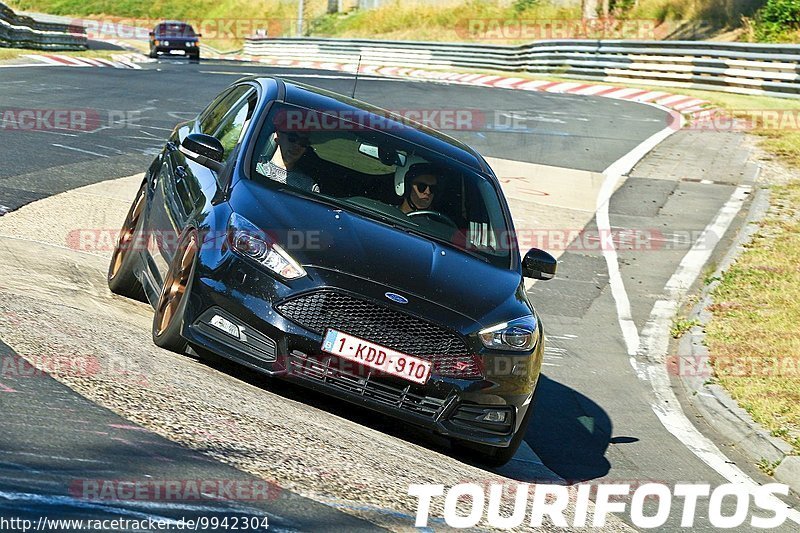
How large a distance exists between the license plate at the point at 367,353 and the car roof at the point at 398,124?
204cm

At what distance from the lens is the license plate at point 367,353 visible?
5.89m

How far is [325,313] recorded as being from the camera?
5.94m

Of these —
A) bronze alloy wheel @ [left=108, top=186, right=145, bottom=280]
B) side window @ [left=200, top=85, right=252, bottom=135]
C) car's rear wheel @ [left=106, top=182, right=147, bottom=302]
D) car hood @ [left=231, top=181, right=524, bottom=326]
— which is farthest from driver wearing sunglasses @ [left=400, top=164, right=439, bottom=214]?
bronze alloy wheel @ [left=108, top=186, right=145, bottom=280]

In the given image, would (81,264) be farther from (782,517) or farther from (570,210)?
(570,210)

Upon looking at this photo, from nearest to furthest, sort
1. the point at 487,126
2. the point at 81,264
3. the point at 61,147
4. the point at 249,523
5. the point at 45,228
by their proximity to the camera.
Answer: the point at 249,523, the point at 81,264, the point at 45,228, the point at 61,147, the point at 487,126

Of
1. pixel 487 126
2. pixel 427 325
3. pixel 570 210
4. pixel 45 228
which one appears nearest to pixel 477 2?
pixel 487 126

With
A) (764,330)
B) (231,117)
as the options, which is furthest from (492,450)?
(764,330)

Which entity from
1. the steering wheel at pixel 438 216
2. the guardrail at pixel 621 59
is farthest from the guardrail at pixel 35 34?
the steering wheel at pixel 438 216

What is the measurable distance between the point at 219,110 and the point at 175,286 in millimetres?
2271

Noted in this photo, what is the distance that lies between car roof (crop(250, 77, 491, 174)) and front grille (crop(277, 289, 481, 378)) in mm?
1896

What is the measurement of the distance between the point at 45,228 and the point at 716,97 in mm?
20348

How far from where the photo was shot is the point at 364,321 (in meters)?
5.93

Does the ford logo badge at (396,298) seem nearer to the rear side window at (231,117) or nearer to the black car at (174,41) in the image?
the rear side window at (231,117)

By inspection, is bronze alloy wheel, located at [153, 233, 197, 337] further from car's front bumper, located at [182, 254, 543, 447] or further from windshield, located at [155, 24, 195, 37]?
windshield, located at [155, 24, 195, 37]
